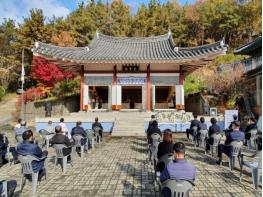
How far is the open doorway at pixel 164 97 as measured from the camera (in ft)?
82.9

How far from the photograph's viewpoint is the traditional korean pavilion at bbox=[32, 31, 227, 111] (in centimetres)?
1919

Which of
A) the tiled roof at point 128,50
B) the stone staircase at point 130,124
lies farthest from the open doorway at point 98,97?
the stone staircase at point 130,124

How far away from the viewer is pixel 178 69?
21016mm

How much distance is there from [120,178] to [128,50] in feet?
56.7

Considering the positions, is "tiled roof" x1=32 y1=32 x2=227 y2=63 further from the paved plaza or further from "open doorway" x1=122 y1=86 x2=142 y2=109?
the paved plaza

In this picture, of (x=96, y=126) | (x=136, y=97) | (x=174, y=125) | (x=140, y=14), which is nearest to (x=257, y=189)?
Answer: (x=96, y=126)

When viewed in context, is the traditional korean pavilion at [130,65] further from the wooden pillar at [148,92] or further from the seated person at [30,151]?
the seated person at [30,151]

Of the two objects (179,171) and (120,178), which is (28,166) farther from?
(179,171)

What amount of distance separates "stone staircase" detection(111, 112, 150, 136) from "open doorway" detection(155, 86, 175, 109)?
19.6 feet

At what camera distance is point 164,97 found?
26203mm

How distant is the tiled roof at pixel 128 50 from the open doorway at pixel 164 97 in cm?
380

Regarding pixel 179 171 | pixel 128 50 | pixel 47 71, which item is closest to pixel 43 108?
pixel 47 71

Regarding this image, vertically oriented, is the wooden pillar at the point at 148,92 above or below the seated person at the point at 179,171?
above

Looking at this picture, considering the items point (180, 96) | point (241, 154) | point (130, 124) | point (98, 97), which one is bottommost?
point (241, 154)
